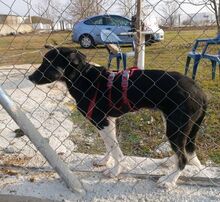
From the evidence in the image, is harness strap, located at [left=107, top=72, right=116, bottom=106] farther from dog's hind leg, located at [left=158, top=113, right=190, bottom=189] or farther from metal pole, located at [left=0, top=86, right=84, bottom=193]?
metal pole, located at [left=0, top=86, right=84, bottom=193]

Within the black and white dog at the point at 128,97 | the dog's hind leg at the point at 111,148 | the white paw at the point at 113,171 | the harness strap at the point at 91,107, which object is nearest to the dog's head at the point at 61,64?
the black and white dog at the point at 128,97

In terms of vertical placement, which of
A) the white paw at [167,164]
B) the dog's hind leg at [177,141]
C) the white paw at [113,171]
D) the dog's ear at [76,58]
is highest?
the dog's ear at [76,58]

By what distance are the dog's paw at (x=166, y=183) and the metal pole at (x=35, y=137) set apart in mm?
607

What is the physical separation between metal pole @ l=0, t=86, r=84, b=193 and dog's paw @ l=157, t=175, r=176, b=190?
61cm

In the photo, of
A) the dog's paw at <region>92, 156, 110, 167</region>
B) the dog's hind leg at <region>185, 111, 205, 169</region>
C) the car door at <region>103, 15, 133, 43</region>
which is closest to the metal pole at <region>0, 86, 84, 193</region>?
the dog's paw at <region>92, 156, 110, 167</region>

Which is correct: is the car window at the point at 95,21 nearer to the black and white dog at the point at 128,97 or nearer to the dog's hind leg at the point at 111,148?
the black and white dog at the point at 128,97

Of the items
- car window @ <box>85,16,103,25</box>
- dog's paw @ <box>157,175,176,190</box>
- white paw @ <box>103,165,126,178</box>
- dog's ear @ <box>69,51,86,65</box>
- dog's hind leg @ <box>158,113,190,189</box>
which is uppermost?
dog's ear @ <box>69,51,86,65</box>

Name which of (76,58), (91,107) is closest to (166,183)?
(91,107)

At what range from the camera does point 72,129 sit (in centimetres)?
377

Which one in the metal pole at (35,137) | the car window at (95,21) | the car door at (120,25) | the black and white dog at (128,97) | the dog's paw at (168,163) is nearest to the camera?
the metal pole at (35,137)

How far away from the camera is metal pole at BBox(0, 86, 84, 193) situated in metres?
2.13

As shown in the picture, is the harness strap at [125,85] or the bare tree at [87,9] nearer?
the bare tree at [87,9]

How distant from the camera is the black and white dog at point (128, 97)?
246cm

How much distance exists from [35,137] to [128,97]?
879mm
